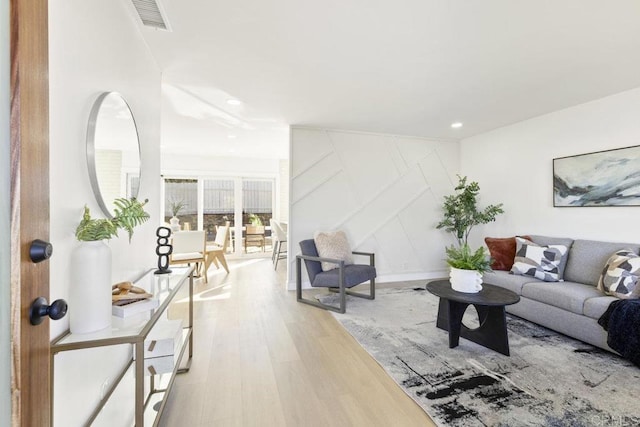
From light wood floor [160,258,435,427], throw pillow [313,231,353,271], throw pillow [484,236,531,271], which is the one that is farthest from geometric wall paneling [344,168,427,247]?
light wood floor [160,258,435,427]

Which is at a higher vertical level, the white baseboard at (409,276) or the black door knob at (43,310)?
the black door knob at (43,310)

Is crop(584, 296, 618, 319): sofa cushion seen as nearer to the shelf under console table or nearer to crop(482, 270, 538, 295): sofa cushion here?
crop(482, 270, 538, 295): sofa cushion

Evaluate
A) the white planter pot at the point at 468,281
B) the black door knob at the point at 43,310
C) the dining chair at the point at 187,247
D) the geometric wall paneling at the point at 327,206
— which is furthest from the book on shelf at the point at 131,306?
the dining chair at the point at 187,247

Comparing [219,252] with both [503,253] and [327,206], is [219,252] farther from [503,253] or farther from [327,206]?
[503,253]

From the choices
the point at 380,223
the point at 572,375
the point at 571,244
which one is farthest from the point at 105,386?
the point at 571,244

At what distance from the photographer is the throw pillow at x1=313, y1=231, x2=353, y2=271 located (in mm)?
3822

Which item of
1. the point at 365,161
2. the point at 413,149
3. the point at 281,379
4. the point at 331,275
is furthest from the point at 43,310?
the point at 413,149

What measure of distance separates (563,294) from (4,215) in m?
3.71

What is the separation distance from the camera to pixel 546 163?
373 cm

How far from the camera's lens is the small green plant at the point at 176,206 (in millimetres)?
6438

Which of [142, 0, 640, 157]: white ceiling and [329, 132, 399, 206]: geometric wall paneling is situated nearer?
[142, 0, 640, 157]: white ceiling

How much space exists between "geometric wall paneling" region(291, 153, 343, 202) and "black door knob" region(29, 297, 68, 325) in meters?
3.60

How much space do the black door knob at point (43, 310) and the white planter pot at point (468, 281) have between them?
8.60 feet

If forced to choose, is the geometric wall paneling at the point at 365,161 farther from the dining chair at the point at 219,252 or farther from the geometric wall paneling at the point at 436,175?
the dining chair at the point at 219,252
